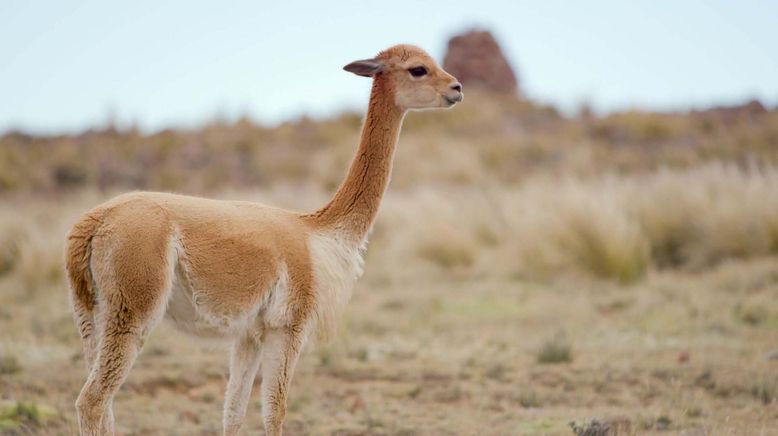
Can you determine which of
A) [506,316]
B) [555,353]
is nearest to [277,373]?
[555,353]

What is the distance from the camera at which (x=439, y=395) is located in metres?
7.35

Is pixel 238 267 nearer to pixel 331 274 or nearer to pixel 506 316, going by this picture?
pixel 331 274

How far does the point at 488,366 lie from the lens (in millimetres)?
8258

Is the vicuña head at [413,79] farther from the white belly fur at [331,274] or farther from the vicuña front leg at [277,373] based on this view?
the vicuña front leg at [277,373]

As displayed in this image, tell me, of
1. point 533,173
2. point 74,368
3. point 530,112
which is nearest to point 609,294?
point 74,368

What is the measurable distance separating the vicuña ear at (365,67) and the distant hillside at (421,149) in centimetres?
1710

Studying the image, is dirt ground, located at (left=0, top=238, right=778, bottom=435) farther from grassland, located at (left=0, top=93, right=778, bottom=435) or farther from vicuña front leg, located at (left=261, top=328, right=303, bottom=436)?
vicuña front leg, located at (left=261, top=328, right=303, bottom=436)

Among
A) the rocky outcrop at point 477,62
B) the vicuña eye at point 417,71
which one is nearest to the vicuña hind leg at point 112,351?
the vicuña eye at point 417,71

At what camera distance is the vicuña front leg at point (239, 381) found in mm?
5008

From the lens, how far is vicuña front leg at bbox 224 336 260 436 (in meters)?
5.01

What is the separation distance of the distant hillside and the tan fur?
17.1 metres

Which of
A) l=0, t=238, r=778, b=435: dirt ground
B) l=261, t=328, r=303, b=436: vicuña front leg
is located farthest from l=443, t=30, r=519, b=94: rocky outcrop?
l=261, t=328, r=303, b=436: vicuña front leg

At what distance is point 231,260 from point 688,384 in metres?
4.24

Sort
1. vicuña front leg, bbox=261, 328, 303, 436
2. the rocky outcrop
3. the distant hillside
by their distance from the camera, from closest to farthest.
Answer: vicuña front leg, bbox=261, 328, 303, 436 < the distant hillside < the rocky outcrop
